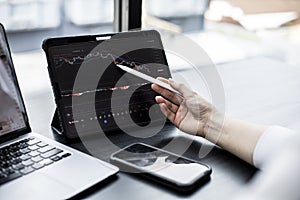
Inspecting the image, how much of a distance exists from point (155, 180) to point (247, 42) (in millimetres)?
1591

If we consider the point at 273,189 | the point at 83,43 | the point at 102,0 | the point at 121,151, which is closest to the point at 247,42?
the point at 102,0

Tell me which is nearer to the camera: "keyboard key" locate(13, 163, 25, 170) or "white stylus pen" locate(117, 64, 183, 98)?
"keyboard key" locate(13, 163, 25, 170)

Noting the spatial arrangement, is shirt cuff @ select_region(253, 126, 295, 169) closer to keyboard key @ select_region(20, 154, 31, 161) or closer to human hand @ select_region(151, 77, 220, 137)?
human hand @ select_region(151, 77, 220, 137)

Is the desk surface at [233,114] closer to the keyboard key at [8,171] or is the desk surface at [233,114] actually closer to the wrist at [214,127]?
the wrist at [214,127]

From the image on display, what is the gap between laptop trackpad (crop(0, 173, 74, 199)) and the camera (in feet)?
2.41

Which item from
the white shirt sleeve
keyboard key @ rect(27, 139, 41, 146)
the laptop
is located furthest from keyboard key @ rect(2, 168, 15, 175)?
the white shirt sleeve

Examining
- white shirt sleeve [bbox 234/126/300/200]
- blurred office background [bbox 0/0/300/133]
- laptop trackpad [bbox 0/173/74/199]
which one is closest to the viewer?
white shirt sleeve [bbox 234/126/300/200]

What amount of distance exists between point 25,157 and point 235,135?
459 mm

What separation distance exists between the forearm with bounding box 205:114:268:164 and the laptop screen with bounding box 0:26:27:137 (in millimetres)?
437

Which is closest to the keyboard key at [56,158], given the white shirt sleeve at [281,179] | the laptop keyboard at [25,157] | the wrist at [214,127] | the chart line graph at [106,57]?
the laptop keyboard at [25,157]

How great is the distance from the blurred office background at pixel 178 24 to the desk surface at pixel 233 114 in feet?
0.38

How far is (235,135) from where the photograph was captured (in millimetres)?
958

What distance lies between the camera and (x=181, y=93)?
1.05 metres

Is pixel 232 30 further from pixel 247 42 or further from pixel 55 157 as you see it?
pixel 55 157
